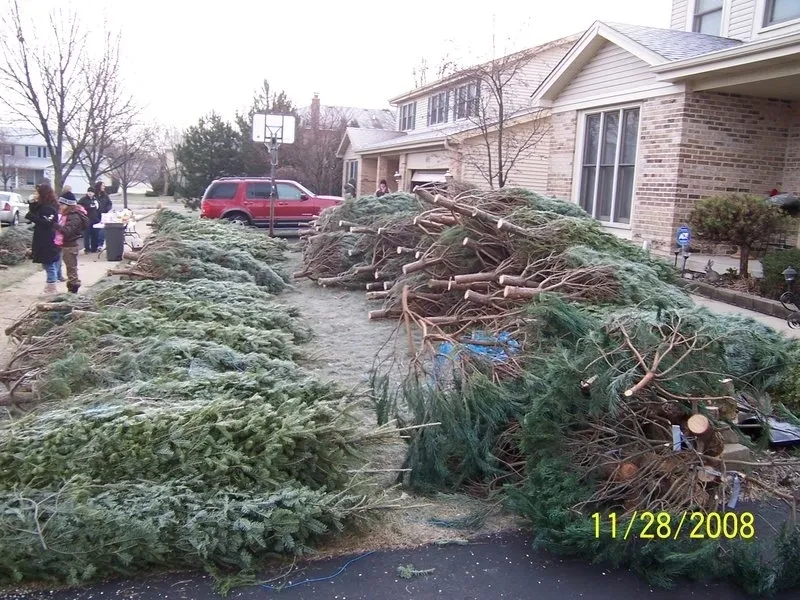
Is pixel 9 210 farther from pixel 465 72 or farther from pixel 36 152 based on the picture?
pixel 36 152

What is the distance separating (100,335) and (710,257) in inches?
386

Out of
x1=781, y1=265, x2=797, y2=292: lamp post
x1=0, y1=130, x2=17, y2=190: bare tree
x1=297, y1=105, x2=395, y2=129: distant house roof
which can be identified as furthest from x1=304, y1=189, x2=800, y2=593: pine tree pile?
x1=0, y1=130, x2=17, y2=190: bare tree

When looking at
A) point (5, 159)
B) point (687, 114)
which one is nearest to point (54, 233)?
point (687, 114)

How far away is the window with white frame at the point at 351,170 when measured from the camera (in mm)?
34844

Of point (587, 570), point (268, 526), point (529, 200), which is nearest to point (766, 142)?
point (529, 200)

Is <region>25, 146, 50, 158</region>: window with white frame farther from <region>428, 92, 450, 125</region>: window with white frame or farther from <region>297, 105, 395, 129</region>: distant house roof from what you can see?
<region>428, 92, 450, 125</region>: window with white frame

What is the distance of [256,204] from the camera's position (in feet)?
71.3

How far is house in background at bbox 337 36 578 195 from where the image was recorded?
19.1m

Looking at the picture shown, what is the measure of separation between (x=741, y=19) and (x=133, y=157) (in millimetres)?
32000

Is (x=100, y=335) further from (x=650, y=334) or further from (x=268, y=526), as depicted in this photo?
(x=650, y=334)

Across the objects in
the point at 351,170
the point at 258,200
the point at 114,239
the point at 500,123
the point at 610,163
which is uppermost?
the point at 500,123

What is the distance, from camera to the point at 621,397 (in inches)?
147

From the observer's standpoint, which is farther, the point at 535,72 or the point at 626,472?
the point at 535,72

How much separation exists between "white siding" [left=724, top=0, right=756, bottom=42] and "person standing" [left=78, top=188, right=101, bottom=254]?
45.5 feet
